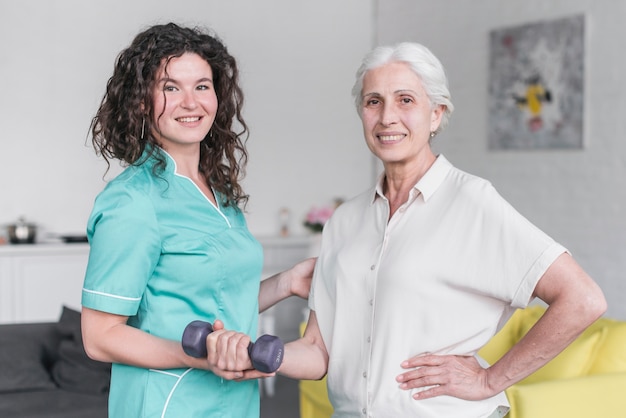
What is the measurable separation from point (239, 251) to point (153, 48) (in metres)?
0.52

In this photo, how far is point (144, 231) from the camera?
187 cm

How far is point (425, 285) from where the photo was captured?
1.96 metres

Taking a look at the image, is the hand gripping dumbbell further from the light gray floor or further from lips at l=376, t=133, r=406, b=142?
the light gray floor

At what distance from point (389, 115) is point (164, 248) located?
63cm

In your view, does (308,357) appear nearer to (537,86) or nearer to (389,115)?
(389,115)

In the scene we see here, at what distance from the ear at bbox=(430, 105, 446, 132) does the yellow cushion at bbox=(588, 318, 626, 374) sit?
1507mm

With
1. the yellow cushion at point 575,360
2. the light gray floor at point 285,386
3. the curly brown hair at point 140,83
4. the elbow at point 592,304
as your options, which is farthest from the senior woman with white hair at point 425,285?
the light gray floor at point 285,386

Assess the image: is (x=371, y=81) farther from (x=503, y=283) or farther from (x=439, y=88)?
(x=503, y=283)

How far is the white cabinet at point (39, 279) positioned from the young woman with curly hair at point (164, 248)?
13.6 ft

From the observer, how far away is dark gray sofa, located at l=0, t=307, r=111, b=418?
3.96 m

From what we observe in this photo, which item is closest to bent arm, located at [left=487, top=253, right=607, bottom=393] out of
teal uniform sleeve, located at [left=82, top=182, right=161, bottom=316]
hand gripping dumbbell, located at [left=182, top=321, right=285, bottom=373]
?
hand gripping dumbbell, located at [left=182, top=321, right=285, bottom=373]

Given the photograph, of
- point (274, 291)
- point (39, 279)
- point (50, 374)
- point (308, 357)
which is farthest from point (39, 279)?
point (308, 357)

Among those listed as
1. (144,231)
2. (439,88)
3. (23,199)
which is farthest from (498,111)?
(144,231)

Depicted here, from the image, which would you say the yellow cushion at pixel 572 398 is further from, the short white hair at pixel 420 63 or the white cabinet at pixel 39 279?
the white cabinet at pixel 39 279
